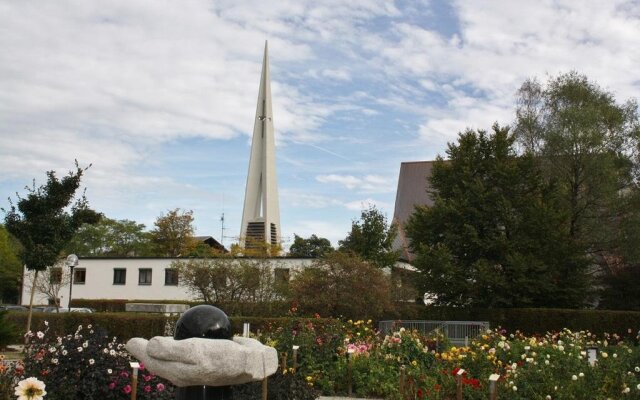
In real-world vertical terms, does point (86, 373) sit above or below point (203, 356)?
below

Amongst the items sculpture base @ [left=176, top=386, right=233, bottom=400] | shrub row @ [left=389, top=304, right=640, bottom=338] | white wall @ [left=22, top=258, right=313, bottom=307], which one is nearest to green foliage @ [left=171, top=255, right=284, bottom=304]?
shrub row @ [left=389, top=304, right=640, bottom=338]

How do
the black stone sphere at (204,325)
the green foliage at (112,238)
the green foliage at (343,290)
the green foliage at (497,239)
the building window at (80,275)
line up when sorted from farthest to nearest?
1. the green foliage at (112,238)
2. the building window at (80,275)
3. the green foliage at (497,239)
4. the green foliage at (343,290)
5. the black stone sphere at (204,325)

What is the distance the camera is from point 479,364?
1090cm

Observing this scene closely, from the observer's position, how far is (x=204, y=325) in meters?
5.50

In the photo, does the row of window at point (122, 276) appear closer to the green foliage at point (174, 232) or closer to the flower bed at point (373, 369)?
the green foliage at point (174, 232)

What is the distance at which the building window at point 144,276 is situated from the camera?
148 ft

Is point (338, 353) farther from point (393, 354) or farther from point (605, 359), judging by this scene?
point (605, 359)

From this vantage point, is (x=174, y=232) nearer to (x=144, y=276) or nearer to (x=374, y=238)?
(x=144, y=276)

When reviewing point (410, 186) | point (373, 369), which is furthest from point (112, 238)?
point (373, 369)

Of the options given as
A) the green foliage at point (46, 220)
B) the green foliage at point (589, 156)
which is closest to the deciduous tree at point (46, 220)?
the green foliage at point (46, 220)

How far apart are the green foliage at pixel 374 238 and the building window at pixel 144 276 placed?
14482mm

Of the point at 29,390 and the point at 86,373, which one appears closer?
the point at 29,390

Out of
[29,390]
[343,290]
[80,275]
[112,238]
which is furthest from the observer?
[112,238]

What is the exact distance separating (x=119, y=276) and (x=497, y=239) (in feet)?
90.6
